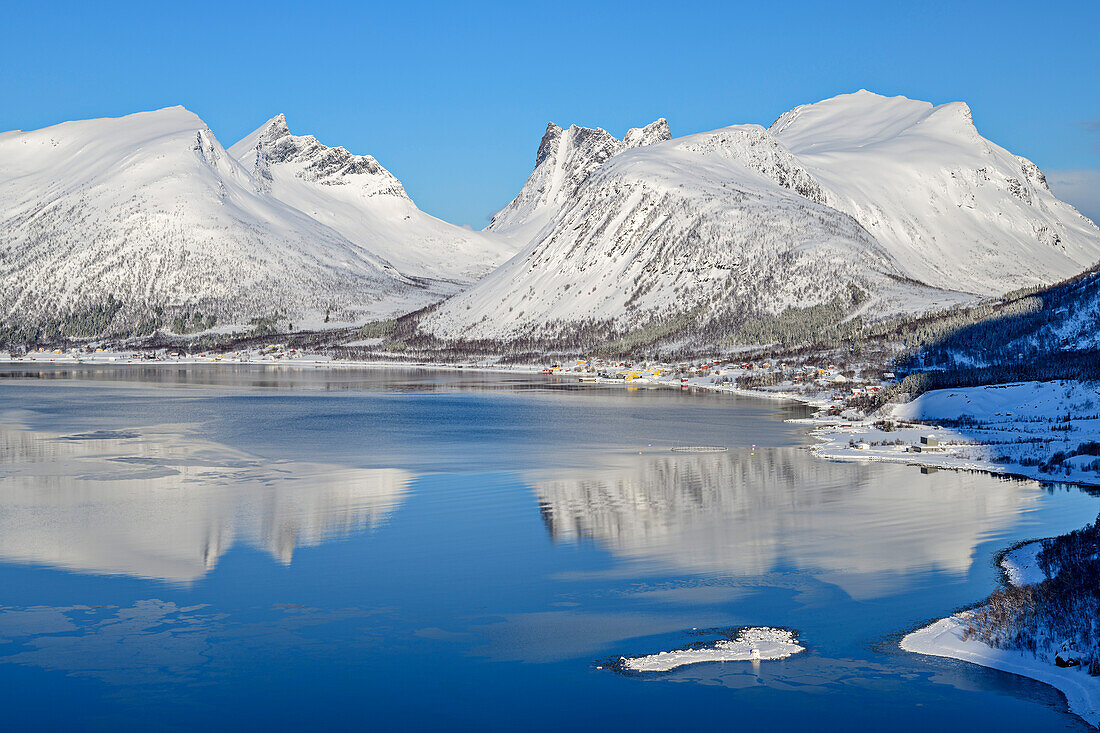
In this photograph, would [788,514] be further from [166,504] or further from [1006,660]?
[166,504]

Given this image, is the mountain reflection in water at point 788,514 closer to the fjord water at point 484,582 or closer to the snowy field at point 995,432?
the fjord water at point 484,582

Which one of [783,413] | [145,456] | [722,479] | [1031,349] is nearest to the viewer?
[722,479]

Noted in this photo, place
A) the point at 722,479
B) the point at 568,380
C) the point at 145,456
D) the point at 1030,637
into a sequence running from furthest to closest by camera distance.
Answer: the point at 568,380
the point at 145,456
the point at 722,479
the point at 1030,637

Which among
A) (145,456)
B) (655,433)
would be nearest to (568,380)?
(655,433)

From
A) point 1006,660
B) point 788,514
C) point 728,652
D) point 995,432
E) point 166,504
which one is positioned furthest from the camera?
point 995,432

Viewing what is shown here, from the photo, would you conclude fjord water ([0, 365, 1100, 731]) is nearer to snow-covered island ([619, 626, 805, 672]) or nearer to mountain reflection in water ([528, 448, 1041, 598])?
mountain reflection in water ([528, 448, 1041, 598])

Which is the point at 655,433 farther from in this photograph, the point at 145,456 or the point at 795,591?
the point at 795,591

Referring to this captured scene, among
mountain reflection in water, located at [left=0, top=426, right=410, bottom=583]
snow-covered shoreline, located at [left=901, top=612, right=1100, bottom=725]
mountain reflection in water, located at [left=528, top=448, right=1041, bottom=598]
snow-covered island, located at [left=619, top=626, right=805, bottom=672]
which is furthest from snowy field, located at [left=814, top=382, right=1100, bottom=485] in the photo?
snow-covered island, located at [left=619, top=626, right=805, bottom=672]

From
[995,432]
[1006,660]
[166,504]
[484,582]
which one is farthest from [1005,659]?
[995,432]
